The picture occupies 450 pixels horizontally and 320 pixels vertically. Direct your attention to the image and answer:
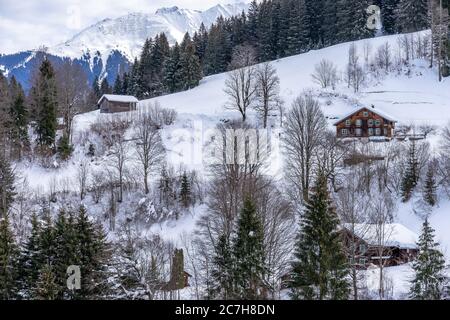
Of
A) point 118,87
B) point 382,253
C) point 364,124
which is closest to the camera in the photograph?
point 382,253

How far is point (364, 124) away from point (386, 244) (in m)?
19.8

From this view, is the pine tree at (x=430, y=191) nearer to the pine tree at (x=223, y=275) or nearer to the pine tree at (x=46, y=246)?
the pine tree at (x=223, y=275)

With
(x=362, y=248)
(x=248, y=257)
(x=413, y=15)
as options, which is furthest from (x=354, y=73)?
(x=248, y=257)

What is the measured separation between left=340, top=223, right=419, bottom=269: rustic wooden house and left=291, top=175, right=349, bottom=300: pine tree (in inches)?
254

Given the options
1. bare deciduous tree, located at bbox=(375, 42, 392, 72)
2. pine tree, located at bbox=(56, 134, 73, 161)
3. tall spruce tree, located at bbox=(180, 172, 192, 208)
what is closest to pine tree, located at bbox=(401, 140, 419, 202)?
tall spruce tree, located at bbox=(180, 172, 192, 208)

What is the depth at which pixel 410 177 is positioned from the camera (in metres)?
30.8

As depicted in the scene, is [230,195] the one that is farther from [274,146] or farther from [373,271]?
[274,146]

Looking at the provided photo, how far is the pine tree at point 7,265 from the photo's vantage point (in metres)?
16.6

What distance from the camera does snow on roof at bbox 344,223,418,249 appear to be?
23114 millimetres

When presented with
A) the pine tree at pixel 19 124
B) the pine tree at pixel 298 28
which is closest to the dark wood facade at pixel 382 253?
the pine tree at pixel 19 124

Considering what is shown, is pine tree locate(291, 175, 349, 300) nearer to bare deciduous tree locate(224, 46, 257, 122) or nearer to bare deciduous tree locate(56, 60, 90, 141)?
bare deciduous tree locate(56, 60, 90, 141)

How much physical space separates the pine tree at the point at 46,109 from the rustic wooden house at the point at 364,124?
2505 centimetres

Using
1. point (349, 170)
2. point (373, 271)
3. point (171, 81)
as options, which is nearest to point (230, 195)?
point (373, 271)

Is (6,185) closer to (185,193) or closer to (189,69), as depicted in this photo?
(185,193)
